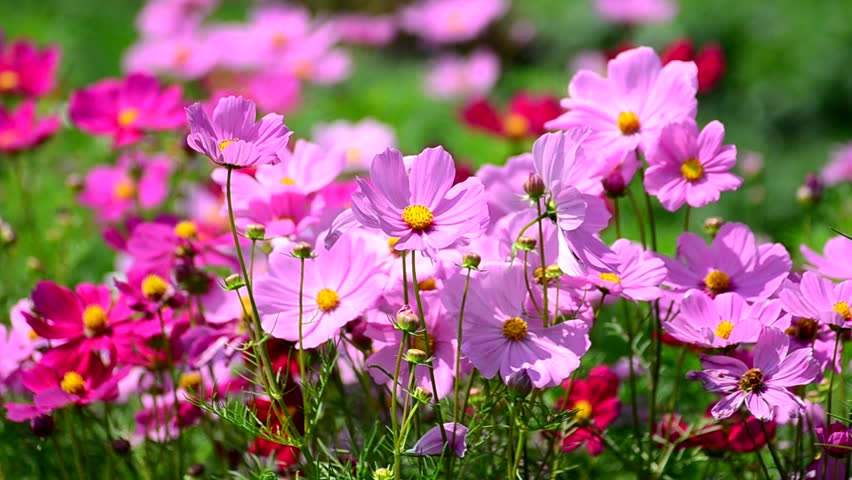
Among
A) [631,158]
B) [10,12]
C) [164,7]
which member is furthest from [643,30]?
[631,158]

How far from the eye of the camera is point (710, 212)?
267 centimetres

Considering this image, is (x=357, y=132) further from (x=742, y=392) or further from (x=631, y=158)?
(x=742, y=392)

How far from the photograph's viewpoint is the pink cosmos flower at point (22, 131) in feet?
4.35

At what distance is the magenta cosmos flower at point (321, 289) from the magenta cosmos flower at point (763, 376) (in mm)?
267

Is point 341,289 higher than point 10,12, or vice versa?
point 10,12

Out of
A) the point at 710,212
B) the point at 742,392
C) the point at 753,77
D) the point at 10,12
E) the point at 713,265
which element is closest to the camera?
the point at 742,392

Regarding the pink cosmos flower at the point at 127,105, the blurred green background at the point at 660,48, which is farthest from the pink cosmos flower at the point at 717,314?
the blurred green background at the point at 660,48

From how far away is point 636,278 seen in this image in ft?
2.74

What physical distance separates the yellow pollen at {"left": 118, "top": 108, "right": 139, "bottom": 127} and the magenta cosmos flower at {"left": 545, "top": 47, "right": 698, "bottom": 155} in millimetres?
585

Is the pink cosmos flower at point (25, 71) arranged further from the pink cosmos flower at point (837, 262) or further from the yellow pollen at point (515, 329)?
the pink cosmos flower at point (837, 262)

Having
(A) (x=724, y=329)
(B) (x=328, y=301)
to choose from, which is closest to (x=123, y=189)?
(B) (x=328, y=301)

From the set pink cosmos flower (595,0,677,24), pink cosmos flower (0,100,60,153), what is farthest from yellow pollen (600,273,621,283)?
pink cosmos flower (595,0,677,24)

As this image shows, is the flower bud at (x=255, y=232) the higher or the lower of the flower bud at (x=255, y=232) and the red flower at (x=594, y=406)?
the higher

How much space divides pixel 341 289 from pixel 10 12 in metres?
3.23
